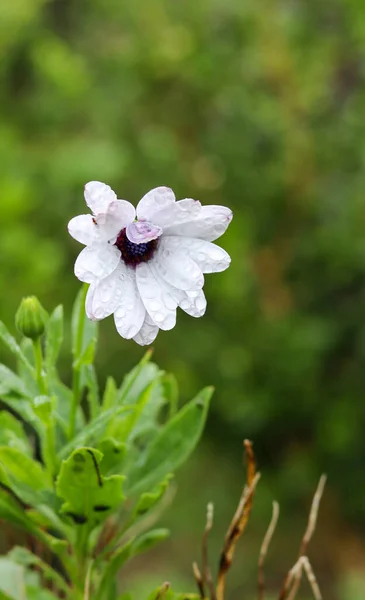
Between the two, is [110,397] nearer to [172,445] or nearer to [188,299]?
[172,445]

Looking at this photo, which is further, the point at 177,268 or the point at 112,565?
the point at 112,565

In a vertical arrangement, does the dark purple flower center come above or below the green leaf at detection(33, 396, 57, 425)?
above

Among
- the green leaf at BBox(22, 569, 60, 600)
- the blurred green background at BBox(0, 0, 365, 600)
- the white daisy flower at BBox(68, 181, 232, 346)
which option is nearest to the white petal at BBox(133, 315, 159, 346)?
the white daisy flower at BBox(68, 181, 232, 346)

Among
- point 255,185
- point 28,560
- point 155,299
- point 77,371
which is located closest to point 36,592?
point 28,560

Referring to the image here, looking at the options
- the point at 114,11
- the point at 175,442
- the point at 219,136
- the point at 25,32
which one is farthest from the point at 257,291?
the point at 175,442

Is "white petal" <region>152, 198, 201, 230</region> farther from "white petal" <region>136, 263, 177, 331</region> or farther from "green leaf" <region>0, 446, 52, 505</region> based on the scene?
"green leaf" <region>0, 446, 52, 505</region>
